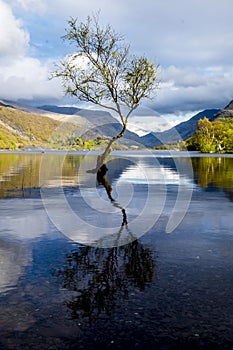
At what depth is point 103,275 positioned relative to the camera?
825 cm

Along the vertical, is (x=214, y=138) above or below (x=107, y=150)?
above

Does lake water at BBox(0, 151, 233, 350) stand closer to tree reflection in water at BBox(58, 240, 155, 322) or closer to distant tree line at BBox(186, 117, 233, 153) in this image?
tree reflection in water at BBox(58, 240, 155, 322)

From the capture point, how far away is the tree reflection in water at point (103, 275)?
680 cm

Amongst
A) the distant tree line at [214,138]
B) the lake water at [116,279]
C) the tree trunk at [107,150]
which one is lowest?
the lake water at [116,279]

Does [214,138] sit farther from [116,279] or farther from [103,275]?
[116,279]

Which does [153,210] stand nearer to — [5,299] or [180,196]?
[180,196]

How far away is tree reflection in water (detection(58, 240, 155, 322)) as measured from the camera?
6805 millimetres

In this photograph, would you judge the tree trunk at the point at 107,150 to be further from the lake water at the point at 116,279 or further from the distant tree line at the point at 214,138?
the distant tree line at the point at 214,138

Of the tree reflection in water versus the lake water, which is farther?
the tree reflection in water

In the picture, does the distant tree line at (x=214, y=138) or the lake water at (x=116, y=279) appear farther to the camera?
the distant tree line at (x=214, y=138)

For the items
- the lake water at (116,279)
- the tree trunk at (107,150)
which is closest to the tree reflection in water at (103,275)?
the lake water at (116,279)

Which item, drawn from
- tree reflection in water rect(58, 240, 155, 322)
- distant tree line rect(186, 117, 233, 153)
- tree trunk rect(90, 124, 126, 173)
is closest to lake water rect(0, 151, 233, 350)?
tree reflection in water rect(58, 240, 155, 322)

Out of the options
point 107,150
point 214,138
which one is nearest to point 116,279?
point 107,150

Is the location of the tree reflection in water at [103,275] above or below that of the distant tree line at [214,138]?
below
